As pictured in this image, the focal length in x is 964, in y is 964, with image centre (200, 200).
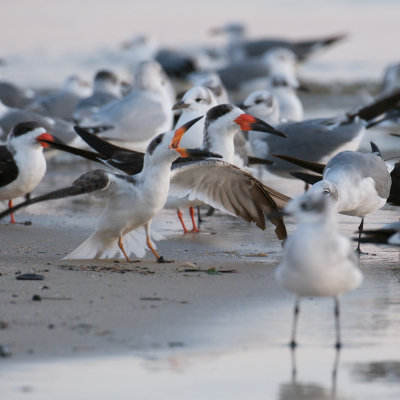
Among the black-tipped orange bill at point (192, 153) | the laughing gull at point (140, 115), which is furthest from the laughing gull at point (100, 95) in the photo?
the black-tipped orange bill at point (192, 153)

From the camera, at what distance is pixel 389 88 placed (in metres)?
15.8

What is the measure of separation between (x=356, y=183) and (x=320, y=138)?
8.11ft

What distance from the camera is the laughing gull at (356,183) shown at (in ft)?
21.3

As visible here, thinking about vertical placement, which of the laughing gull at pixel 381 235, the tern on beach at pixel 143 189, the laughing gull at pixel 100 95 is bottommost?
the laughing gull at pixel 381 235

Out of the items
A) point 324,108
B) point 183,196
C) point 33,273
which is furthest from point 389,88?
point 33,273

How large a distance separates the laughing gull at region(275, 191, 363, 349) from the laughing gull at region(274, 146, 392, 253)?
82.8 inches

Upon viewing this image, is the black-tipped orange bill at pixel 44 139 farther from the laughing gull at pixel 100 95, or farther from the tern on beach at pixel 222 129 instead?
the laughing gull at pixel 100 95

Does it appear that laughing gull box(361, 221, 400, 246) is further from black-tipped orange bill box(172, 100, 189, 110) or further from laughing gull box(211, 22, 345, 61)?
laughing gull box(211, 22, 345, 61)

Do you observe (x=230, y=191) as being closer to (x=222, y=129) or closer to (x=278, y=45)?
(x=222, y=129)

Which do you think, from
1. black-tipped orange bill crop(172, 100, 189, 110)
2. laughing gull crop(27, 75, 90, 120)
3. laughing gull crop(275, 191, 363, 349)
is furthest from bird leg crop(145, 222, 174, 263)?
laughing gull crop(27, 75, 90, 120)

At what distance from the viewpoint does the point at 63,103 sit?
13367mm

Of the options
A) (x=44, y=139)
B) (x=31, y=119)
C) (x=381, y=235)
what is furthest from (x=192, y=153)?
(x=31, y=119)

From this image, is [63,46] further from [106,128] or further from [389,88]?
[106,128]

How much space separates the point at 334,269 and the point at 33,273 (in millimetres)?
2027
